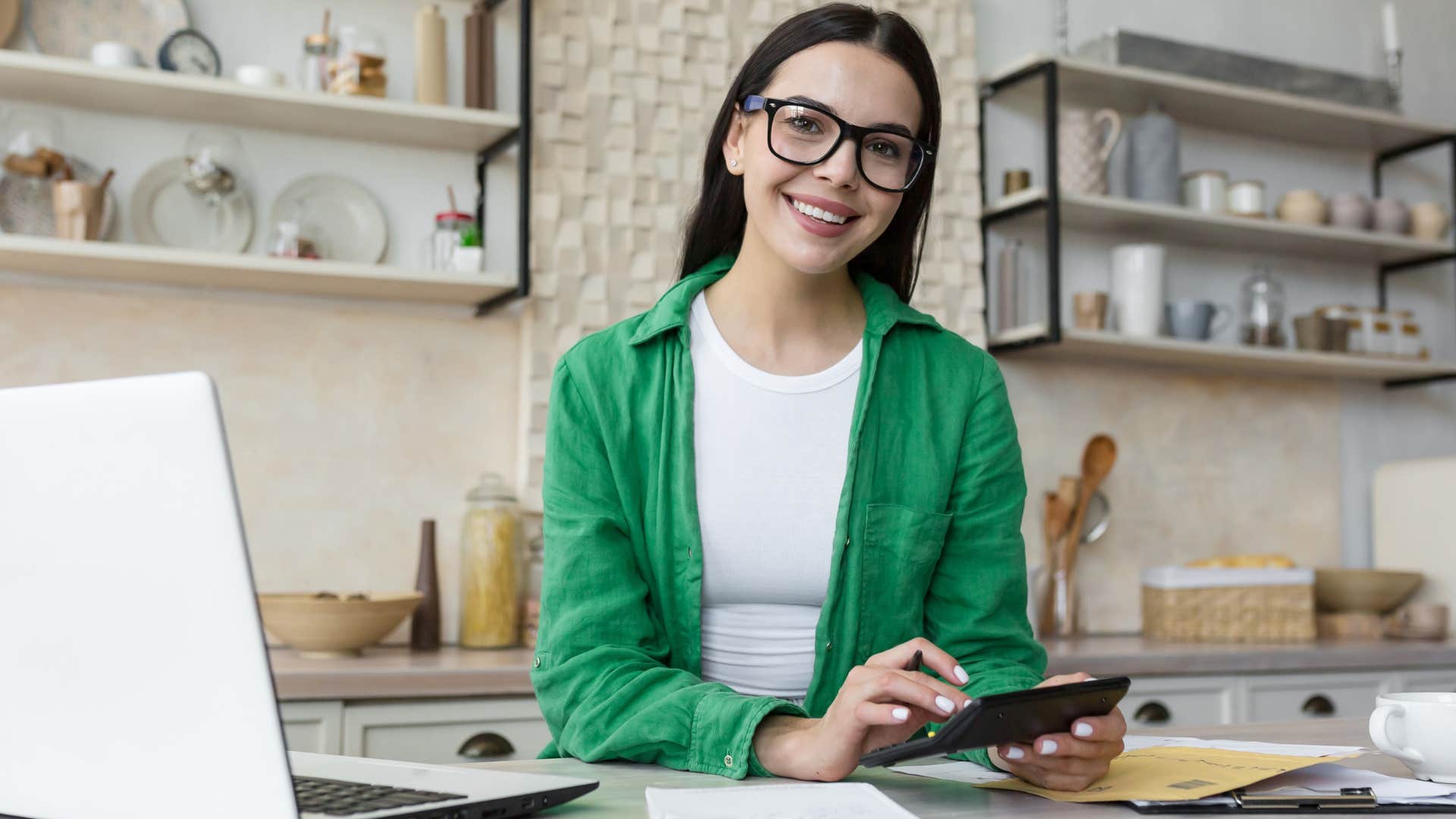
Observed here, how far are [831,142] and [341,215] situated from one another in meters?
1.54

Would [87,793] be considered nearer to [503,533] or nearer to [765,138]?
[765,138]

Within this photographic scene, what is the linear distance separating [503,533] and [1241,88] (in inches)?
82.4

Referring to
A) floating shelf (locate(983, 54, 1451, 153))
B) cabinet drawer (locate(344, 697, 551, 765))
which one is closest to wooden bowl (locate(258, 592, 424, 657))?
cabinet drawer (locate(344, 697, 551, 765))

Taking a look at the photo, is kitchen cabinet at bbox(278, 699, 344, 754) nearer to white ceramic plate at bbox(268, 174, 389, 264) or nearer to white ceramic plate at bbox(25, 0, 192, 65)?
white ceramic plate at bbox(268, 174, 389, 264)

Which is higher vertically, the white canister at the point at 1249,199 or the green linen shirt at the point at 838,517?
the white canister at the point at 1249,199

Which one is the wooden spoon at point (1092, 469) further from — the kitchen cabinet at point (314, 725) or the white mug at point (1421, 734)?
the white mug at point (1421, 734)

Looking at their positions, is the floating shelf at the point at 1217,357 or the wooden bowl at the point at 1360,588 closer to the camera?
the floating shelf at the point at 1217,357

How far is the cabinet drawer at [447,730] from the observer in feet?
6.71

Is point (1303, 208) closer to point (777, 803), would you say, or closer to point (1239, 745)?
point (1239, 745)

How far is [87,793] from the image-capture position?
71 cm

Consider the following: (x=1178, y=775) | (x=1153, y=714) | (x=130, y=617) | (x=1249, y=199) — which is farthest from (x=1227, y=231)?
(x=130, y=617)

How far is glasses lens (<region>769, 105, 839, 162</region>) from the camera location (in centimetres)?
132

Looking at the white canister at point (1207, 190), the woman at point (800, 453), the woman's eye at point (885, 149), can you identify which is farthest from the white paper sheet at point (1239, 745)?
the white canister at point (1207, 190)

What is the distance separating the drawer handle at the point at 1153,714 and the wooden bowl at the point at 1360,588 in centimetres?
75
